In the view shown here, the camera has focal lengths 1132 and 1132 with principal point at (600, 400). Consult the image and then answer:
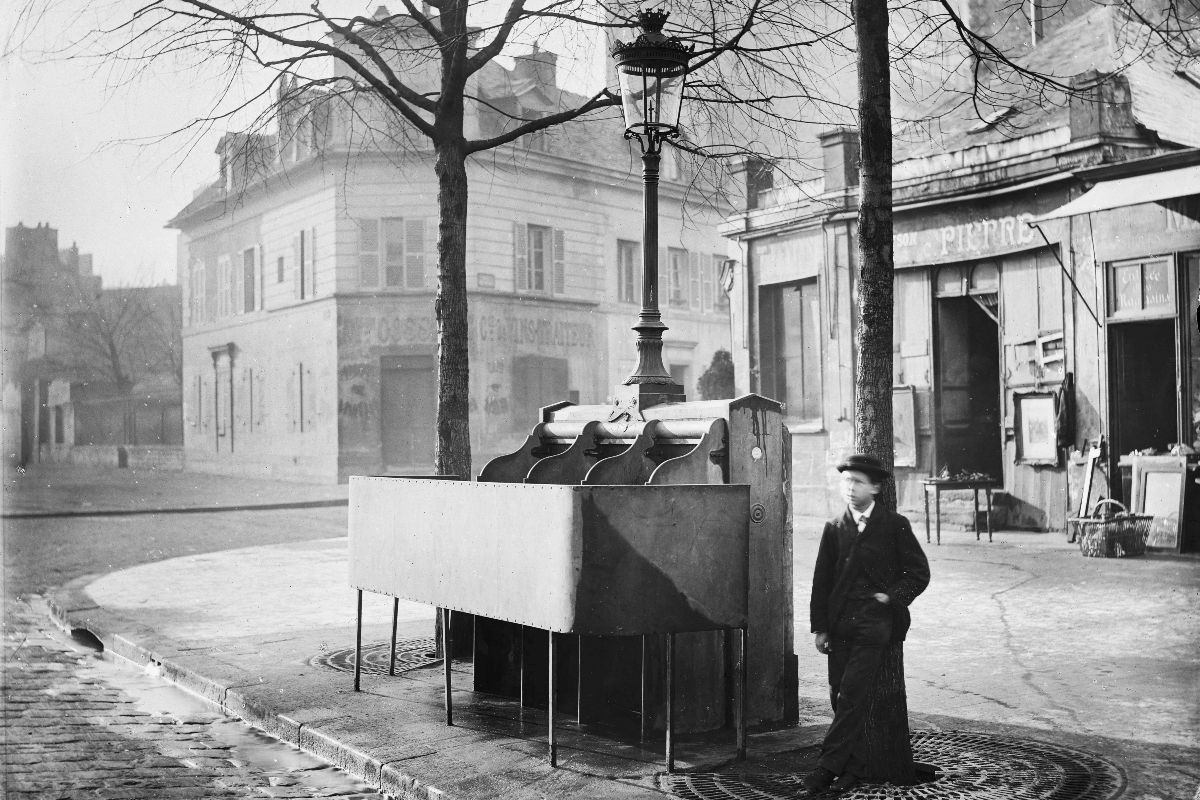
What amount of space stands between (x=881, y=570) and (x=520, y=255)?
1137 inches

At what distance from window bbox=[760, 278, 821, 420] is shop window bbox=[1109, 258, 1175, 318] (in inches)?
224

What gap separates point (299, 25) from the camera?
823 centimetres

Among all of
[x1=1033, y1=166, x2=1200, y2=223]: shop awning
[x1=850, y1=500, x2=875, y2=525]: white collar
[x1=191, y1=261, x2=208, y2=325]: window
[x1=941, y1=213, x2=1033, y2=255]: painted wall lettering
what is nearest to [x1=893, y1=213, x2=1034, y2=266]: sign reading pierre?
[x1=941, y1=213, x2=1033, y2=255]: painted wall lettering

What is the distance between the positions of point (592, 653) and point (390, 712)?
1.22m

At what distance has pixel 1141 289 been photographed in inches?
565

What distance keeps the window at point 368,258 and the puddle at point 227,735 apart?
23182 millimetres

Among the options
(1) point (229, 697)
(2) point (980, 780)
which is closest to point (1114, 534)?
(2) point (980, 780)

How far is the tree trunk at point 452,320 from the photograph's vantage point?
8297 mm

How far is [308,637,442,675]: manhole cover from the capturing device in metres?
7.72

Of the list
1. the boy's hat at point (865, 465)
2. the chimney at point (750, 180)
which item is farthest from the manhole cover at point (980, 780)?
the chimney at point (750, 180)

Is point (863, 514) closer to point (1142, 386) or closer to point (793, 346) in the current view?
point (1142, 386)

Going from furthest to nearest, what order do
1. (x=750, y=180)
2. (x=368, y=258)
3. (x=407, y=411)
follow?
(x=407, y=411) < (x=368, y=258) < (x=750, y=180)

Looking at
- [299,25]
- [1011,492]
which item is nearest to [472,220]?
[1011,492]

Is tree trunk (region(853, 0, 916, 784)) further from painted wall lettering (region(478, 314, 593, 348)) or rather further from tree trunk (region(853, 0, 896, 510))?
painted wall lettering (region(478, 314, 593, 348))
